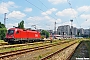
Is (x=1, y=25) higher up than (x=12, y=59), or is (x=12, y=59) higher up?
(x=1, y=25)

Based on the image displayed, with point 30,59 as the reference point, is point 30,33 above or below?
above

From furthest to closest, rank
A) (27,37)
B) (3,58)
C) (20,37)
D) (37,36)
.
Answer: (37,36) → (27,37) → (20,37) → (3,58)

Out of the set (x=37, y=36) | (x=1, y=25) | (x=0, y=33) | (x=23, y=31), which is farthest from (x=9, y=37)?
(x=1, y=25)

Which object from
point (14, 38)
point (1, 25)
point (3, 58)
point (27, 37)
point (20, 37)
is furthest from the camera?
point (1, 25)

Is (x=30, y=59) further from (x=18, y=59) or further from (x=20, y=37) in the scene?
(x=20, y=37)

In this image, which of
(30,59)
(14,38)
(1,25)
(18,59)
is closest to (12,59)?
(18,59)

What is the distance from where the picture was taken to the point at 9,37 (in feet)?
123

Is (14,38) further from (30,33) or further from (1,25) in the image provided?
(1,25)

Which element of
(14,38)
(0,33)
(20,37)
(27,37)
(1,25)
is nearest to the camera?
(14,38)

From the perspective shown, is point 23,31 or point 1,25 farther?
point 1,25

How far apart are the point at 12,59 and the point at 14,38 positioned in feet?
70.3

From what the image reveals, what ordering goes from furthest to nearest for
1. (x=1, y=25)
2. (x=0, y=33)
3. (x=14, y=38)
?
1. (x=1, y=25)
2. (x=0, y=33)
3. (x=14, y=38)

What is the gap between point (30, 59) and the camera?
16.5 metres

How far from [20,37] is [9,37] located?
2.97 metres
